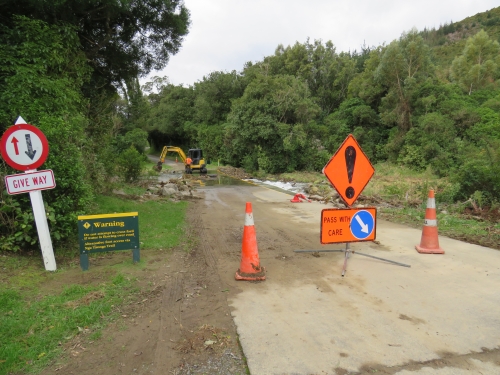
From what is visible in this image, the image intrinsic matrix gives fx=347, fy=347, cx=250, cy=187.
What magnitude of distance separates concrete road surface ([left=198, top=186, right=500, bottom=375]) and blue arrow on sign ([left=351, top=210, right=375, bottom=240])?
0.51 meters

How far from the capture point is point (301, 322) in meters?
3.72

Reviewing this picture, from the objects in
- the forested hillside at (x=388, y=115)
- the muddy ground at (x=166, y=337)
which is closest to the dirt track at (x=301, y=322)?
the muddy ground at (x=166, y=337)

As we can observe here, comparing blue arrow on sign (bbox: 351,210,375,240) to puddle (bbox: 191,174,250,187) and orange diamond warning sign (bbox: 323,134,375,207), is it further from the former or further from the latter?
puddle (bbox: 191,174,250,187)

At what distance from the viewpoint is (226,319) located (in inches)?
149

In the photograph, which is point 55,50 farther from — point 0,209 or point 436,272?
point 436,272

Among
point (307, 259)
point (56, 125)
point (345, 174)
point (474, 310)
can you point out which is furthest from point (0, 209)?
point (474, 310)

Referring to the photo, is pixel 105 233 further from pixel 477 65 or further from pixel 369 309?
pixel 477 65

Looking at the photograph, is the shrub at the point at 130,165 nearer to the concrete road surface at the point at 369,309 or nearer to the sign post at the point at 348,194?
the concrete road surface at the point at 369,309

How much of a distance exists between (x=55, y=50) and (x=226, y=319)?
6624 mm

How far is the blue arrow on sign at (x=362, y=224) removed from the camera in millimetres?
5578

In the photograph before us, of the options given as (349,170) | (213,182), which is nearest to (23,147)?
(349,170)

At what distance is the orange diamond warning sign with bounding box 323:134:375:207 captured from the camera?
5500 mm

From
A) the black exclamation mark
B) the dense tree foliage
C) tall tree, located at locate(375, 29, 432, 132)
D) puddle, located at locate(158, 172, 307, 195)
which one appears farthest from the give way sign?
tall tree, located at locate(375, 29, 432, 132)

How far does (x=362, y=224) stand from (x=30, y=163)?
5.02 m
